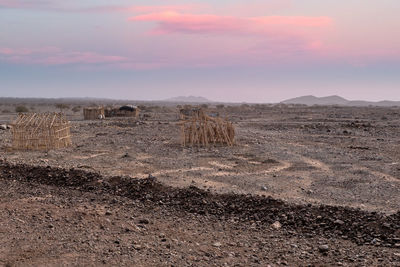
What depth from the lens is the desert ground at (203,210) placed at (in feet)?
18.9

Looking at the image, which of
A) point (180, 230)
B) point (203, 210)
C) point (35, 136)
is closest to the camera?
point (180, 230)

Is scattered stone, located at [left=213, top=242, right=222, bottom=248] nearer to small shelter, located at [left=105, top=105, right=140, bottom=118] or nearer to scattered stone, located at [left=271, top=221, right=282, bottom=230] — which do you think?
scattered stone, located at [left=271, top=221, right=282, bottom=230]

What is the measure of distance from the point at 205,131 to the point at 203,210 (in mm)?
10142

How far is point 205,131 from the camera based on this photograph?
1798 centimetres

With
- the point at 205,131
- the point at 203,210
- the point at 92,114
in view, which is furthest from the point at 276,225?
the point at 92,114

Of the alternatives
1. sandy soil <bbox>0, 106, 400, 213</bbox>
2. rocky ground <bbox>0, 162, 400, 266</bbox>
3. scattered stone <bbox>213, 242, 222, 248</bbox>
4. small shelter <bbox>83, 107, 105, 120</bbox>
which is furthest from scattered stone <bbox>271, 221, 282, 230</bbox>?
small shelter <bbox>83, 107, 105, 120</bbox>

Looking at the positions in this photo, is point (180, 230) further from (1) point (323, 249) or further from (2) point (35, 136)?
(2) point (35, 136)

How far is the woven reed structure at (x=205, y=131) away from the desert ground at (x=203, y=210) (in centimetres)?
271

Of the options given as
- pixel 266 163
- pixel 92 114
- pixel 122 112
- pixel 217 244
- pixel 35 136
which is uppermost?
pixel 122 112

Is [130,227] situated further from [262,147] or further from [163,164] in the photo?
[262,147]

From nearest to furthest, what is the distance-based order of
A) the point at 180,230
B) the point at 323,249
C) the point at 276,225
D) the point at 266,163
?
the point at 323,249 < the point at 180,230 < the point at 276,225 < the point at 266,163

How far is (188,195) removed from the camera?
887 cm

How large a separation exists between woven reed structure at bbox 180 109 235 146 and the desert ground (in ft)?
8.89

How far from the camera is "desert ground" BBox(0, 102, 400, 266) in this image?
577 centimetres
